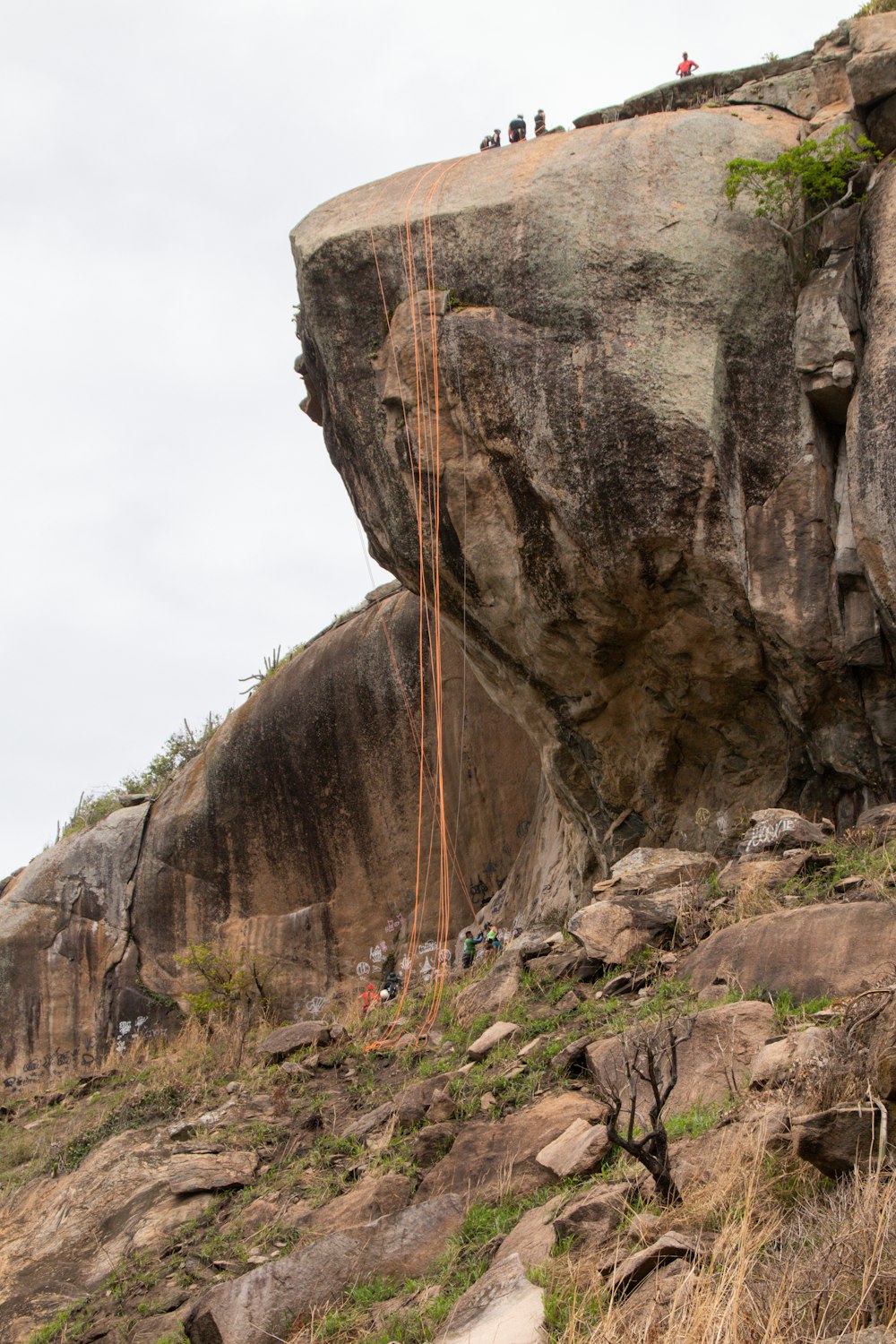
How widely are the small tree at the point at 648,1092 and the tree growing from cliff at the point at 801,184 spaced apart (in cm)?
694

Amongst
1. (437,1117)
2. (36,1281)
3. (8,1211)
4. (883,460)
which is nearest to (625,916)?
(437,1117)

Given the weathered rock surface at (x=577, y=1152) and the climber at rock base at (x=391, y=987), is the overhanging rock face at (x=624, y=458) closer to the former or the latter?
the climber at rock base at (x=391, y=987)

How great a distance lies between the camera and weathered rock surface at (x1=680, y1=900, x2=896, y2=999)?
6.56 meters

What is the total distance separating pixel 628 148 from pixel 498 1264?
377 inches

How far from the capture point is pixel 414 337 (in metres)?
11.3

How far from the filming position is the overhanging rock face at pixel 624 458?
34.1 ft

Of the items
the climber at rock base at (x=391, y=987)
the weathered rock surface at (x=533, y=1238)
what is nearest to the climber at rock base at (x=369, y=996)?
the climber at rock base at (x=391, y=987)

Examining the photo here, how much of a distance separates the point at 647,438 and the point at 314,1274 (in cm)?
691

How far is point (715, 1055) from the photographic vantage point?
20.7 feet

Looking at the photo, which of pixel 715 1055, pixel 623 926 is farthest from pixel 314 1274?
pixel 623 926

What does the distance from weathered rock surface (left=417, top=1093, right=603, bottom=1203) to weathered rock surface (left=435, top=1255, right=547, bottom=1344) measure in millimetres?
955

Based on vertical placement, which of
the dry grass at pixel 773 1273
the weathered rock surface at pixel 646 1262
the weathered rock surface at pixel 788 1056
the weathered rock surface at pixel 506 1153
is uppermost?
the weathered rock surface at pixel 788 1056

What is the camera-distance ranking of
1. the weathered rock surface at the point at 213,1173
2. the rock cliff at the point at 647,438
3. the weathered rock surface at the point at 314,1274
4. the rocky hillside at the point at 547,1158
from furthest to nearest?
the rock cliff at the point at 647,438, the weathered rock surface at the point at 213,1173, the weathered rock surface at the point at 314,1274, the rocky hillside at the point at 547,1158

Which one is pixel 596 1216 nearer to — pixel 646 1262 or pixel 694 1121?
pixel 646 1262
